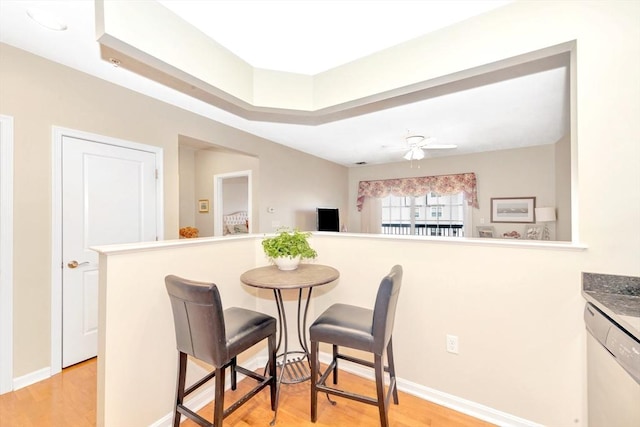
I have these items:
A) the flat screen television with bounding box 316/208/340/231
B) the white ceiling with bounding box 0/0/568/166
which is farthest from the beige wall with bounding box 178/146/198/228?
the flat screen television with bounding box 316/208/340/231

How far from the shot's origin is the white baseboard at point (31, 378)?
6.40ft

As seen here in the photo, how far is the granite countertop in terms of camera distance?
41.3 inches

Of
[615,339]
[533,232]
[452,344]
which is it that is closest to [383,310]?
[452,344]

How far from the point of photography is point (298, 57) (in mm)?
2201

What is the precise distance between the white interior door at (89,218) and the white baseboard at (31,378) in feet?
0.40

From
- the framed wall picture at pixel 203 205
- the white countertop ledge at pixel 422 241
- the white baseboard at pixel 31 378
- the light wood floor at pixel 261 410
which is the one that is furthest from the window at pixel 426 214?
the white baseboard at pixel 31 378

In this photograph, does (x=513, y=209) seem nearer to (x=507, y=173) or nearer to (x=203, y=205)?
(x=507, y=173)

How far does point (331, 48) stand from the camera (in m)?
2.08

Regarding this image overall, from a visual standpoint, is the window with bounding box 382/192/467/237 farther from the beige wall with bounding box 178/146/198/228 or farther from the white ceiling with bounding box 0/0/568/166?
the beige wall with bounding box 178/146/198/228

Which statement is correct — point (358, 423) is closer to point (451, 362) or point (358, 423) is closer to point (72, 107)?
point (451, 362)

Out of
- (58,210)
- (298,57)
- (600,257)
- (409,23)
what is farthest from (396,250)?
(58,210)

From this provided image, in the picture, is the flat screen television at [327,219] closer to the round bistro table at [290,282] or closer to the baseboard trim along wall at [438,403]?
the round bistro table at [290,282]

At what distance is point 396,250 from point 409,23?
161 centimetres

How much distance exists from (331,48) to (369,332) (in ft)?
6.88
